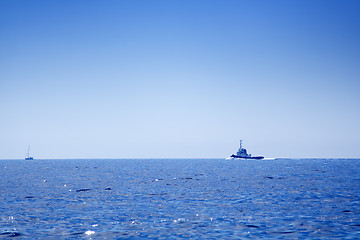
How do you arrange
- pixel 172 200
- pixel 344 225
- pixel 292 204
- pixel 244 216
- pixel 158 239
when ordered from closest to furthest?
pixel 158 239 → pixel 344 225 → pixel 244 216 → pixel 292 204 → pixel 172 200

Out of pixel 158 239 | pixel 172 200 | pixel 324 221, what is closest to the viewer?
pixel 158 239

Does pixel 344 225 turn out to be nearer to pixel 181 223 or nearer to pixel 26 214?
pixel 181 223

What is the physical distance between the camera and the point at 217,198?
40875 mm

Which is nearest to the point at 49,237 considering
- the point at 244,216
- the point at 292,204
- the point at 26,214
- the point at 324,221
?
the point at 26,214

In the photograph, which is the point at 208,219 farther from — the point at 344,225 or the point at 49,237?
the point at 49,237

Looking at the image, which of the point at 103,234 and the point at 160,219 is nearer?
the point at 103,234

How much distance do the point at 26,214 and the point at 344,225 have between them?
29048 mm

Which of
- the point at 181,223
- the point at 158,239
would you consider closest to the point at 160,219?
the point at 181,223

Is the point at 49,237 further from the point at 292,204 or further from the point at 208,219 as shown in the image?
the point at 292,204

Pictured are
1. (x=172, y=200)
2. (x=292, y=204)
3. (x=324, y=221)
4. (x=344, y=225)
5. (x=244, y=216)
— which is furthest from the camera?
(x=172, y=200)

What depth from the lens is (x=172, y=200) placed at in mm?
39562

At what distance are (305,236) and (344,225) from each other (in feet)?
17.4

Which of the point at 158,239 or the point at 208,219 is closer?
the point at 158,239

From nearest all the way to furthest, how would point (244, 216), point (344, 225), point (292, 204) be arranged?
point (344, 225)
point (244, 216)
point (292, 204)
